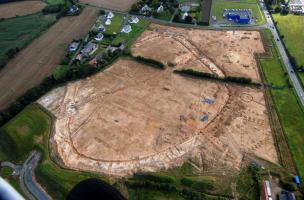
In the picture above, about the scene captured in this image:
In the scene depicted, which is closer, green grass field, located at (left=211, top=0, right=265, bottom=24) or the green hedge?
the green hedge

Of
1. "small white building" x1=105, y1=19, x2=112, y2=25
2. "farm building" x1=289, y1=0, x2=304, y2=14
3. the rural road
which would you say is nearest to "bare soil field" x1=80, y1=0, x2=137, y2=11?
"small white building" x1=105, y1=19, x2=112, y2=25

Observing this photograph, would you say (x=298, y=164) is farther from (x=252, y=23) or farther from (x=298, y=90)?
(x=252, y=23)

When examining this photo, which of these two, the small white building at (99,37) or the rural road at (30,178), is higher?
the small white building at (99,37)

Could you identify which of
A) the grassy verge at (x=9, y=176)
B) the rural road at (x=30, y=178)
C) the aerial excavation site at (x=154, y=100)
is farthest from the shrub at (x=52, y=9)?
the grassy verge at (x=9, y=176)

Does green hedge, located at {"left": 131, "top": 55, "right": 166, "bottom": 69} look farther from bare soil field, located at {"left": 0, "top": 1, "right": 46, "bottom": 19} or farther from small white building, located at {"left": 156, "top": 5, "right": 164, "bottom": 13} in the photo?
bare soil field, located at {"left": 0, "top": 1, "right": 46, "bottom": 19}

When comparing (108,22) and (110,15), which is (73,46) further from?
(110,15)

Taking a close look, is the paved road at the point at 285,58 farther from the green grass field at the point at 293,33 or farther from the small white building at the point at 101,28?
the small white building at the point at 101,28

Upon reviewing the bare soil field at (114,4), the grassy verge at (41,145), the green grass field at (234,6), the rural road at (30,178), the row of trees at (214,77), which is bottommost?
the rural road at (30,178)
